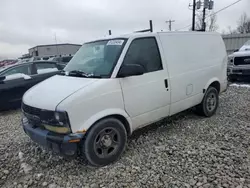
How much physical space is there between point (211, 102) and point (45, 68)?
521cm

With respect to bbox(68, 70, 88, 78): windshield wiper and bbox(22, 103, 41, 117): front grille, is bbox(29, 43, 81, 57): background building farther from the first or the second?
bbox(22, 103, 41, 117): front grille

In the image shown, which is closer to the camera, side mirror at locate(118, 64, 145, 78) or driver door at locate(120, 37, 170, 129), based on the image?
side mirror at locate(118, 64, 145, 78)

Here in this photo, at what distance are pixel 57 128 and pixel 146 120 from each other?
1.50 m

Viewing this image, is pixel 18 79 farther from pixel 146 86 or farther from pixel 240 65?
pixel 240 65

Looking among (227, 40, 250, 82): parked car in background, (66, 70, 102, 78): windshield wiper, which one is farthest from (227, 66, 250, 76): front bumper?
(66, 70, 102, 78): windshield wiper

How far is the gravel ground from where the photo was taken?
2736 mm

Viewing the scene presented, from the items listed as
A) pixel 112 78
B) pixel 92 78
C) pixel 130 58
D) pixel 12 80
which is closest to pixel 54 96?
pixel 92 78

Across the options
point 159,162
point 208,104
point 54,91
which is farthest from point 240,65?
point 54,91

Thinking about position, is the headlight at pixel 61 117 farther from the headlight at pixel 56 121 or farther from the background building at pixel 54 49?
the background building at pixel 54 49

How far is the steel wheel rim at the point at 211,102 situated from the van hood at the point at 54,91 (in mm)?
2954

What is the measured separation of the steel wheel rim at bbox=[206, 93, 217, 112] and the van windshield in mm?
2576

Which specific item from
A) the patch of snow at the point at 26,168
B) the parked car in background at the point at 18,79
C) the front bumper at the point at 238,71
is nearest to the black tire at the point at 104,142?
the patch of snow at the point at 26,168

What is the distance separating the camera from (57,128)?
277 centimetres

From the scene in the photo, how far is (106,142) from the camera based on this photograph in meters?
3.09
